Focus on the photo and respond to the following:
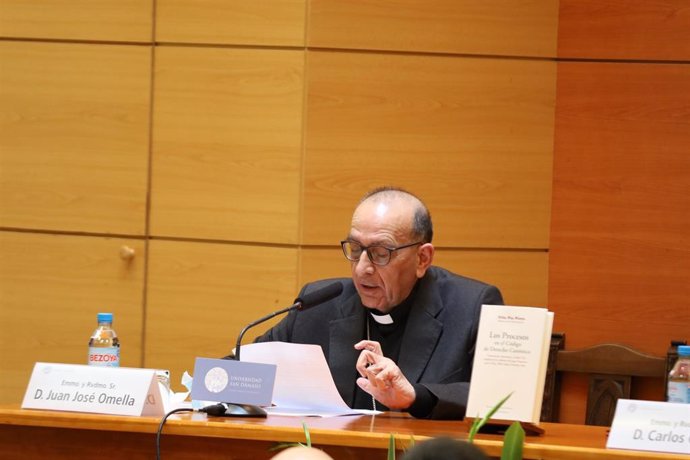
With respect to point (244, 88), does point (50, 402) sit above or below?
below

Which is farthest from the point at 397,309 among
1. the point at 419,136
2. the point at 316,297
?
the point at 419,136

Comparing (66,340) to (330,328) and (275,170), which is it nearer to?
(275,170)

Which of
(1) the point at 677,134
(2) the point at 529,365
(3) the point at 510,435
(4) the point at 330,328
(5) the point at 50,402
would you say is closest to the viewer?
(3) the point at 510,435

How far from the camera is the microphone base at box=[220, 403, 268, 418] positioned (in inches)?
100

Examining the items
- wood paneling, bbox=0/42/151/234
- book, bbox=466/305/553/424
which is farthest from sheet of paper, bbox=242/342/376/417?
wood paneling, bbox=0/42/151/234

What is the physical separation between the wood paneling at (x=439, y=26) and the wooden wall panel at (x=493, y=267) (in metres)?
0.86

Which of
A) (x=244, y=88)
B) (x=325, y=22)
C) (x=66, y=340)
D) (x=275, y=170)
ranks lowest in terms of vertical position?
(x=66, y=340)

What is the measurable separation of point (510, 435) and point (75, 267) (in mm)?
3648

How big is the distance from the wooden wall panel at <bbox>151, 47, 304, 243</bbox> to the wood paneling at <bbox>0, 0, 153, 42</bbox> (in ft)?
0.56

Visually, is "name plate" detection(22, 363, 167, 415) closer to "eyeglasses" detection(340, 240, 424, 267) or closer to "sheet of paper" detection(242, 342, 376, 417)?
"sheet of paper" detection(242, 342, 376, 417)

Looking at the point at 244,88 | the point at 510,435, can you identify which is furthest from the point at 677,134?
the point at 510,435

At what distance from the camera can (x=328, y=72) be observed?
441cm

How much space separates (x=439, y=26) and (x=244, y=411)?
237cm

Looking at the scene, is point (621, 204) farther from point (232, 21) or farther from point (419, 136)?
point (232, 21)
